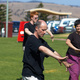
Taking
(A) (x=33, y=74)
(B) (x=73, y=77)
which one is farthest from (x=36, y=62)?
(B) (x=73, y=77)

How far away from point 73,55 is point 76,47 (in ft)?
0.67

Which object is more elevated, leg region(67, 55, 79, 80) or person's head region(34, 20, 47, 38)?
person's head region(34, 20, 47, 38)

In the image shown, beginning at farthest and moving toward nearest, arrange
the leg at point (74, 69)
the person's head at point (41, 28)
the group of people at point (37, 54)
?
1. the leg at point (74, 69)
2. the person's head at point (41, 28)
3. the group of people at point (37, 54)

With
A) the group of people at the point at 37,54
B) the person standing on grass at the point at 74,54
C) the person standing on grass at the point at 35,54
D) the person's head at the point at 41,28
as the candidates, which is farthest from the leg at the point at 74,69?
the person's head at the point at 41,28

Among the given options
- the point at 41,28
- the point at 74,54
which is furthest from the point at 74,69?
the point at 41,28

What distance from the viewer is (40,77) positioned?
5551 mm

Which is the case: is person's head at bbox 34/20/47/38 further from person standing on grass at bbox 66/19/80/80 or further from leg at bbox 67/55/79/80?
leg at bbox 67/55/79/80

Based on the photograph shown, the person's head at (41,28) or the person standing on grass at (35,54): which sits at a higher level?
the person's head at (41,28)

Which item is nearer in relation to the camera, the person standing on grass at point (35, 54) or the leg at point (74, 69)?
the person standing on grass at point (35, 54)

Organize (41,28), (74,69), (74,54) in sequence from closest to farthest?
(41,28) → (74,69) → (74,54)

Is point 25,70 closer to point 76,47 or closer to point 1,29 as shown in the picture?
point 76,47

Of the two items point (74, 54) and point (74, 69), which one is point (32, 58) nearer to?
point (74, 69)

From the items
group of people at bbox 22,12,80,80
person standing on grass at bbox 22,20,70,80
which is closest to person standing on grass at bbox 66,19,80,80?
group of people at bbox 22,12,80,80

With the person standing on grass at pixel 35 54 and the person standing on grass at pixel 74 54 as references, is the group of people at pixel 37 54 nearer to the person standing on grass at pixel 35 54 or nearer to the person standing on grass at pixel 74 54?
the person standing on grass at pixel 35 54
